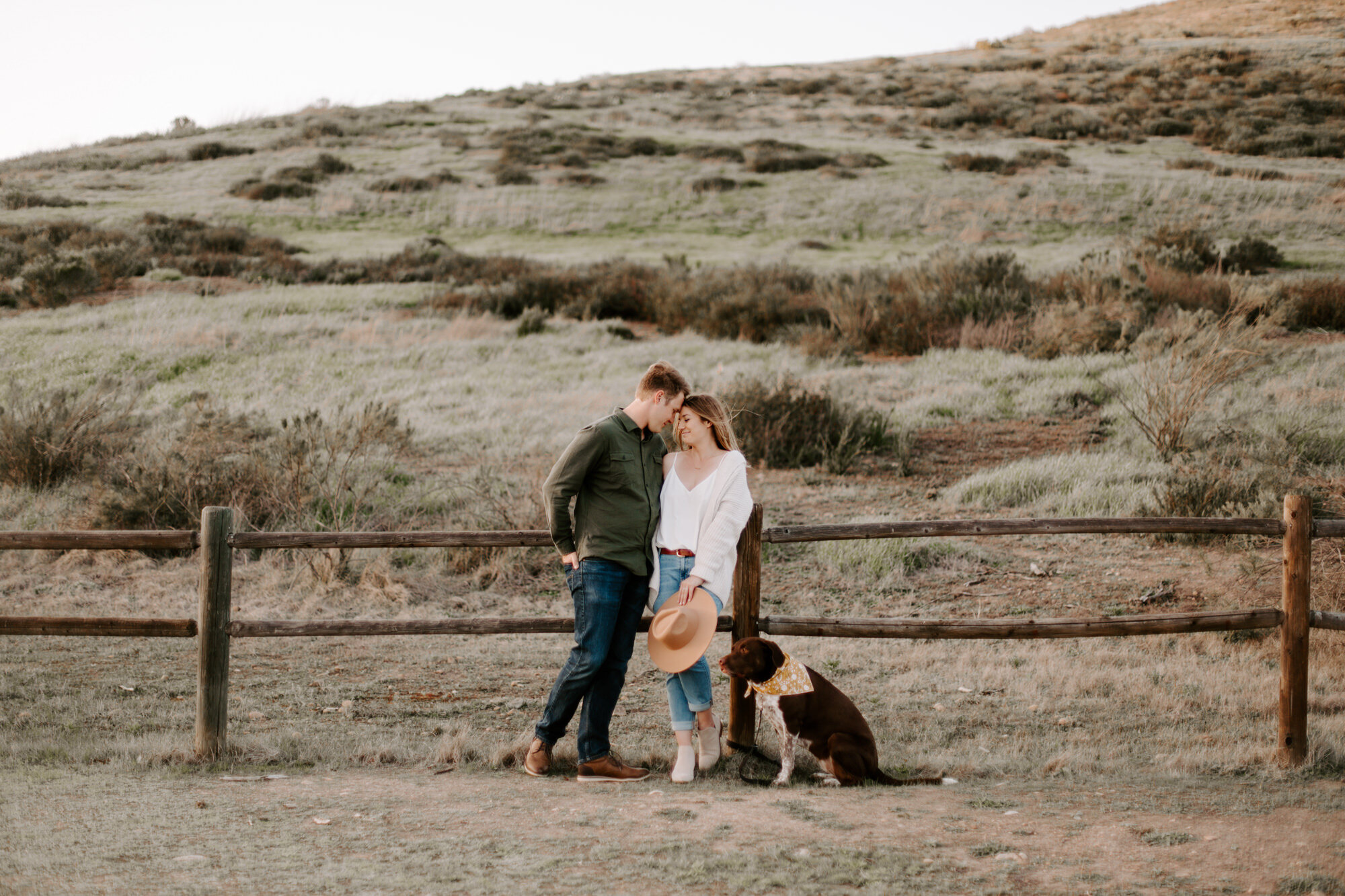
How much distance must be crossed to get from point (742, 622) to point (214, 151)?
3846 centimetres

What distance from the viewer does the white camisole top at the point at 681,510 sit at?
169 inches

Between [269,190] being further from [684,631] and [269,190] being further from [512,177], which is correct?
[684,631]

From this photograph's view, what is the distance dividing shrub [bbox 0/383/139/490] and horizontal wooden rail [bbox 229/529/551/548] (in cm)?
655

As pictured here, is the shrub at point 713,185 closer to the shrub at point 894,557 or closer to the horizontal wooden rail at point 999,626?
the shrub at point 894,557

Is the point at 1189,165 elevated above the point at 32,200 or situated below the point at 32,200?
above

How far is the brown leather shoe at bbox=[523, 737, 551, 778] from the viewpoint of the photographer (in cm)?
453

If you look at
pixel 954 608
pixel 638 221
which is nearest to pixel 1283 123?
pixel 638 221

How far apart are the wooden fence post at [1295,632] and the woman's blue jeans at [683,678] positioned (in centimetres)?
275

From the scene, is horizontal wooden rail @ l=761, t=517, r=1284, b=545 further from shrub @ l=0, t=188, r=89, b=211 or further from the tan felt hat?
shrub @ l=0, t=188, r=89, b=211

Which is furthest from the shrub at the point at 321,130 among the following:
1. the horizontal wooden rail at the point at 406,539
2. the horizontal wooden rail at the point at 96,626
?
the horizontal wooden rail at the point at 406,539

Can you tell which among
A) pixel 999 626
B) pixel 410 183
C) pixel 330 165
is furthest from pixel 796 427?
pixel 330 165

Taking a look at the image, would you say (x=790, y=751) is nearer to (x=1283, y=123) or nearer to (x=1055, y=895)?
(x=1055, y=895)

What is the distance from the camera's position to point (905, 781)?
14.4ft

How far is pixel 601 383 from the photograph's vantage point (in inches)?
566
